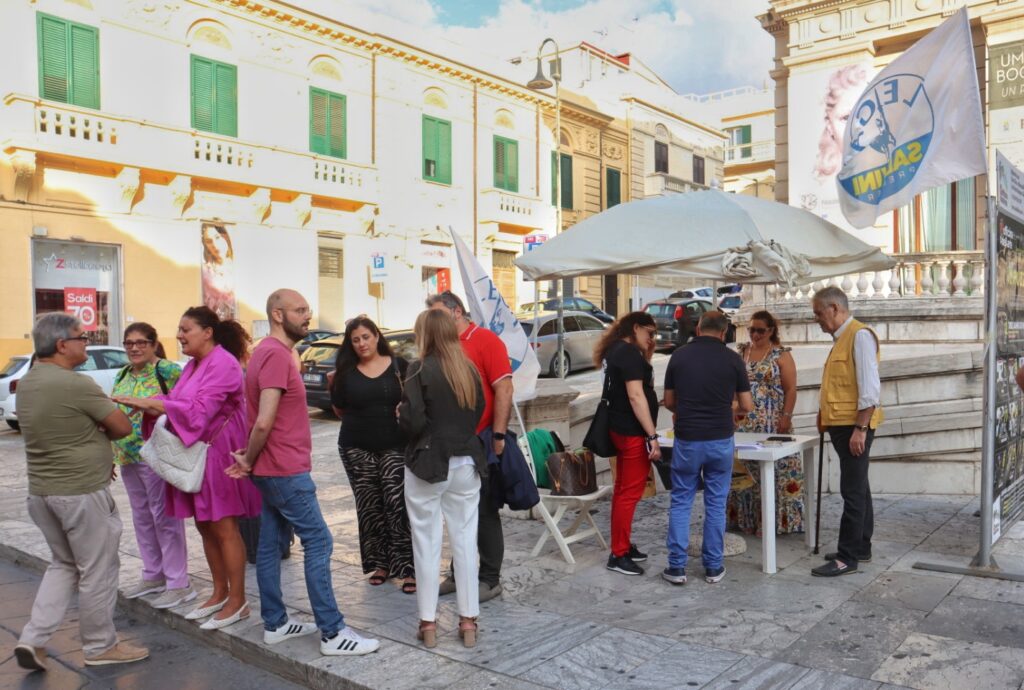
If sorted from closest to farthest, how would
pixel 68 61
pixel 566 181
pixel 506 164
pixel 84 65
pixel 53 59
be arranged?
1. pixel 53 59
2. pixel 68 61
3. pixel 84 65
4. pixel 506 164
5. pixel 566 181

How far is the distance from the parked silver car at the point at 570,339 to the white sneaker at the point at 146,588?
1245cm

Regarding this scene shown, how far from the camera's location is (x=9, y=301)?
18891 millimetres

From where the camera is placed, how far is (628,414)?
218 inches

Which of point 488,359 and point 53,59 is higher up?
point 53,59

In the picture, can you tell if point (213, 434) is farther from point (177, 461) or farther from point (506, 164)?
point (506, 164)

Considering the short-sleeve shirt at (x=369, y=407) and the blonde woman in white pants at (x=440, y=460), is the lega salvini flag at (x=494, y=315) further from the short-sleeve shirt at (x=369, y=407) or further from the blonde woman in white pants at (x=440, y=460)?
the blonde woman in white pants at (x=440, y=460)

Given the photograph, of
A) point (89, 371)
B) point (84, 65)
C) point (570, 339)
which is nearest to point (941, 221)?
point (570, 339)

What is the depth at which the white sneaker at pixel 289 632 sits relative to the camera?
14.9ft

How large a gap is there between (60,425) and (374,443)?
1.83 metres

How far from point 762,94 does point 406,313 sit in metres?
26.9

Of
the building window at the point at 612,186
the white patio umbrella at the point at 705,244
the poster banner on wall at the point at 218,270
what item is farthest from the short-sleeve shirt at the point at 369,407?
the building window at the point at 612,186

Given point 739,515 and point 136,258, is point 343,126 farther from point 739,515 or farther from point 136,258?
point 739,515

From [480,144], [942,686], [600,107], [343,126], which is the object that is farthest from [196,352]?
[600,107]

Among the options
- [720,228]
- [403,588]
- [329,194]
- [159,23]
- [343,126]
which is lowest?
[403,588]
